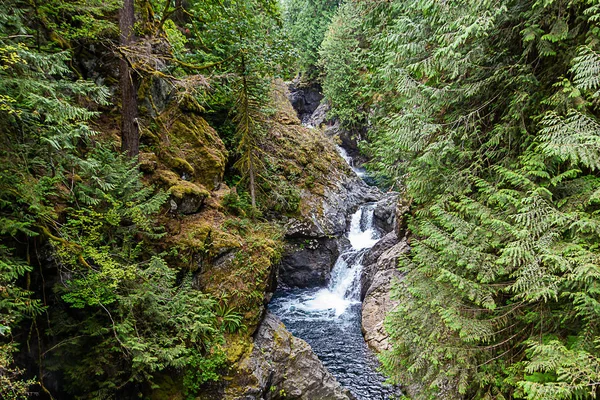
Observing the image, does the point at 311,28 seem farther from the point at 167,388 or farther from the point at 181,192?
the point at 167,388

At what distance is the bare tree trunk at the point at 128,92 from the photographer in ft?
22.0

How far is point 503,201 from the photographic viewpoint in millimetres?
4418

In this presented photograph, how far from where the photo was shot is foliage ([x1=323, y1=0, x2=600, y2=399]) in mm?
3650

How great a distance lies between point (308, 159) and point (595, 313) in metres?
Result: 14.1

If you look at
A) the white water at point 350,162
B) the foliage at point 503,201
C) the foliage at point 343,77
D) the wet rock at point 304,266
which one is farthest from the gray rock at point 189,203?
the white water at point 350,162

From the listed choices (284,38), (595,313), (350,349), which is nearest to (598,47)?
(595,313)

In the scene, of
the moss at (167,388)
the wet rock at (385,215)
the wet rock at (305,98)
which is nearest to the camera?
the moss at (167,388)

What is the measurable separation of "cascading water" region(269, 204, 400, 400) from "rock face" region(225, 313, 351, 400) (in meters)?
1.32

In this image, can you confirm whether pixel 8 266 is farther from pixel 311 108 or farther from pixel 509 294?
pixel 311 108

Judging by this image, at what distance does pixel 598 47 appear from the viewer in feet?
13.0

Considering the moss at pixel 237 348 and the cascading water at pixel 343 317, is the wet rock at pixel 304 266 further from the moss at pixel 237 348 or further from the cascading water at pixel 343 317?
the moss at pixel 237 348

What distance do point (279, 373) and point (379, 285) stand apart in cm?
614

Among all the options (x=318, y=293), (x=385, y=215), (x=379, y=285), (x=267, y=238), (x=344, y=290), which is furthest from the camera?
(x=385, y=215)

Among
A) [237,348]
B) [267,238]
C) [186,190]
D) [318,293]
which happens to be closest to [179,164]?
[186,190]
